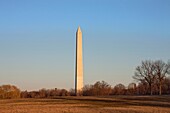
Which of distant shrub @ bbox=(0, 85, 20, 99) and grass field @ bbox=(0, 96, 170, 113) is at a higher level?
distant shrub @ bbox=(0, 85, 20, 99)

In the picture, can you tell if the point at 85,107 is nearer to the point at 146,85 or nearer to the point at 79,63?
the point at 79,63

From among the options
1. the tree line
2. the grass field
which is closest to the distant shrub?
the tree line

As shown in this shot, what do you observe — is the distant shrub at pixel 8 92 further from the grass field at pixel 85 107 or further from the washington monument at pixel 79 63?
the grass field at pixel 85 107

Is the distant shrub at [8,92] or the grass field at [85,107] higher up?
the distant shrub at [8,92]

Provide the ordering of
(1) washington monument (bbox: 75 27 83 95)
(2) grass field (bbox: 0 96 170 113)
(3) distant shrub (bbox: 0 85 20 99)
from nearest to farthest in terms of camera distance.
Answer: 1. (2) grass field (bbox: 0 96 170 113)
2. (1) washington monument (bbox: 75 27 83 95)
3. (3) distant shrub (bbox: 0 85 20 99)

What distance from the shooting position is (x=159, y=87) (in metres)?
75.6

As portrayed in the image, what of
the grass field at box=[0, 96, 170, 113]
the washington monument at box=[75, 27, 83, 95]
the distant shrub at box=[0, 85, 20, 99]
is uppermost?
the washington monument at box=[75, 27, 83, 95]

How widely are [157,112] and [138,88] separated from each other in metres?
65.8

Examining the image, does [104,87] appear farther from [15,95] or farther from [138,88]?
[15,95]

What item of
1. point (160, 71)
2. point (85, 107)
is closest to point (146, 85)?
point (160, 71)

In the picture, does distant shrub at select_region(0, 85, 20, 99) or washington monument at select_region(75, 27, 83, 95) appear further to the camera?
distant shrub at select_region(0, 85, 20, 99)

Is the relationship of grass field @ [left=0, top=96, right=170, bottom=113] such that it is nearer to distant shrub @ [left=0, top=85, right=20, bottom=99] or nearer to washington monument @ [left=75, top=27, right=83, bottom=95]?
washington monument @ [left=75, top=27, right=83, bottom=95]

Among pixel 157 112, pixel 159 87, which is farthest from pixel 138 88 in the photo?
pixel 157 112

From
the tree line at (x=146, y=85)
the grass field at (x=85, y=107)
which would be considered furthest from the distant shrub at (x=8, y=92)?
the grass field at (x=85, y=107)
